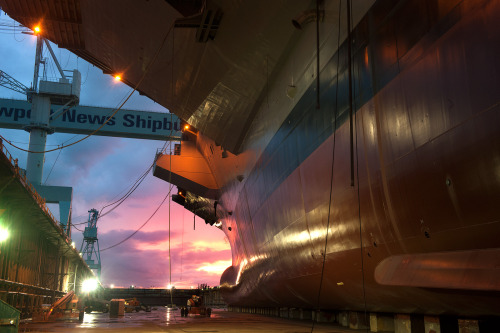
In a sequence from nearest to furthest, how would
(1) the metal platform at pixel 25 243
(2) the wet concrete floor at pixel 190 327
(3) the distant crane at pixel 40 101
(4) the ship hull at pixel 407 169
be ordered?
(4) the ship hull at pixel 407 169, (2) the wet concrete floor at pixel 190 327, (1) the metal platform at pixel 25 243, (3) the distant crane at pixel 40 101

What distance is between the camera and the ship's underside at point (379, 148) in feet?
14.6

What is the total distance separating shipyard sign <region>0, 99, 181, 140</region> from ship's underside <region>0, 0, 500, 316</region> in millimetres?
24671

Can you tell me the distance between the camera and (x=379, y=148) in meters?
5.88

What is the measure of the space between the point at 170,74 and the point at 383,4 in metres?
7.67

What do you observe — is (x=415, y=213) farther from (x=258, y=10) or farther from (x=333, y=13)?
(x=258, y=10)

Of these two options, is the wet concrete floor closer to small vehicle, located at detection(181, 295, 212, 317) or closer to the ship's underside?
the ship's underside

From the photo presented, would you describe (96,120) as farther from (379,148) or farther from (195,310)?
(379,148)

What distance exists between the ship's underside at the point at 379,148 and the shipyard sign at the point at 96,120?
80.9ft

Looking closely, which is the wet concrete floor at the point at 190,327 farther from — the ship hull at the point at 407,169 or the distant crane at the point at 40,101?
the distant crane at the point at 40,101

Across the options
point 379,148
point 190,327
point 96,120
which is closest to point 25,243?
point 96,120

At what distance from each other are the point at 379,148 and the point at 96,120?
34.0 m

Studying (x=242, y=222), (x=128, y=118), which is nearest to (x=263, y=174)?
(x=242, y=222)

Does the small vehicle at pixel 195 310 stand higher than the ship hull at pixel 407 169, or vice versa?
the ship hull at pixel 407 169

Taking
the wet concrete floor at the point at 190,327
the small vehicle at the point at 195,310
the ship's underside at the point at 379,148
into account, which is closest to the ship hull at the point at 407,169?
the ship's underside at the point at 379,148
